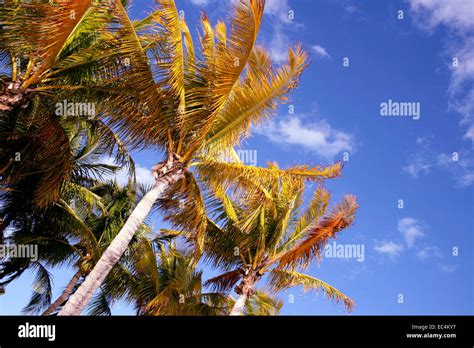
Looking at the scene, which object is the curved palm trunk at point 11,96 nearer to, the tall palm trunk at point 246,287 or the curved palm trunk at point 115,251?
the curved palm trunk at point 115,251

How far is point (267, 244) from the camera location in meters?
18.0

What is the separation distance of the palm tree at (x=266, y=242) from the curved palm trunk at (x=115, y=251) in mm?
3822

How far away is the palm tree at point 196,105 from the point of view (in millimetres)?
12930

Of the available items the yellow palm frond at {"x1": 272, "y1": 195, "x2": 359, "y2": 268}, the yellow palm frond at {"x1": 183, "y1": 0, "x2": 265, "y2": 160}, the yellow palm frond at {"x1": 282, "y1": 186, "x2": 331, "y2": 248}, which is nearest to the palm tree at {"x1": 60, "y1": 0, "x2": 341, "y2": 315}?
the yellow palm frond at {"x1": 183, "y1": 0, "x2": 265, "y2": 160}

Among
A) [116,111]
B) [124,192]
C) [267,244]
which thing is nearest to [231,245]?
[267,244]

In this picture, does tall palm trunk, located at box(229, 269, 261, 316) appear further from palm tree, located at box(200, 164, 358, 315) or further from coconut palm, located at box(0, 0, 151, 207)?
coconut palm, located at box(0, 0, 151, 207)

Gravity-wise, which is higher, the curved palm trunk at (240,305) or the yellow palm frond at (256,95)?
the yellow palm frond at (256,95)

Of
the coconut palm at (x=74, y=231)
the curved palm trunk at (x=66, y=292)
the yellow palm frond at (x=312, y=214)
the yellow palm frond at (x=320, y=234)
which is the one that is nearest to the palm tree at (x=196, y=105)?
the yellow palm frond at (x=320, y=234)

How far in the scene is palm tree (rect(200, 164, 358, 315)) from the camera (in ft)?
56.0

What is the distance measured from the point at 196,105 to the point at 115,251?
4375 mm

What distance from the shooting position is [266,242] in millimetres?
18031

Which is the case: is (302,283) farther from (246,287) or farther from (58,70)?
(58,70)
